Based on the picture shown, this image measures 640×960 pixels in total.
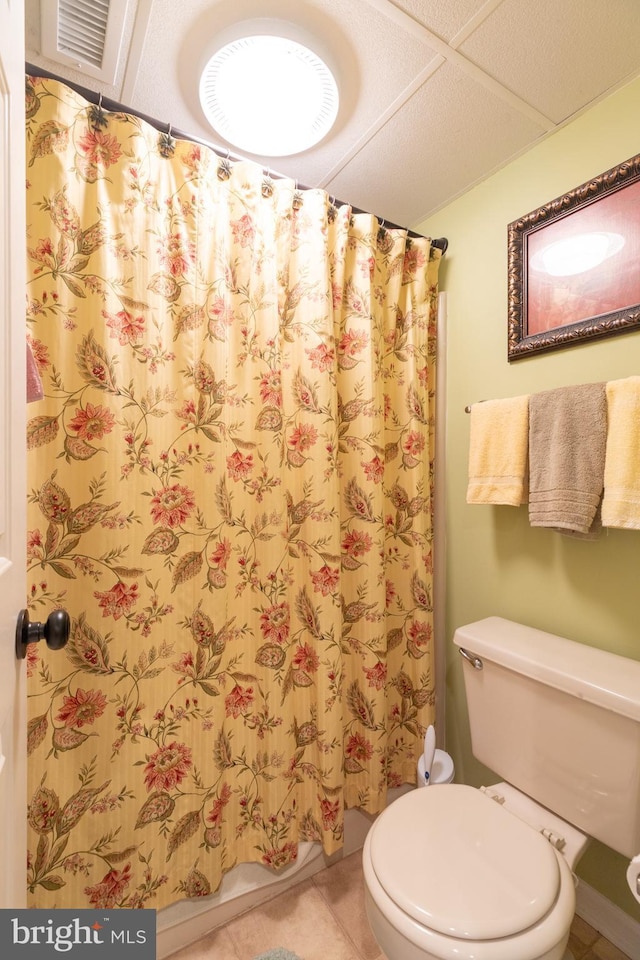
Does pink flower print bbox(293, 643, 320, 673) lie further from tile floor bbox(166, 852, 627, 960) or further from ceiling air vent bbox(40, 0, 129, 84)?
ceiling air vent bbox(40, 0, 129, 84)

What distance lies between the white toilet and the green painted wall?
14 cm

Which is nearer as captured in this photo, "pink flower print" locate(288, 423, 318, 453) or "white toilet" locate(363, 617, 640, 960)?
"white toilet" locate(363, 617, 640, 960)

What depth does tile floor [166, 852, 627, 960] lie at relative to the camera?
110 centimetres

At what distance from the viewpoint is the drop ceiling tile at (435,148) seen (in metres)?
1.10

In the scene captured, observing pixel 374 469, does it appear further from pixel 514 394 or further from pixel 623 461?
pixel 623 461

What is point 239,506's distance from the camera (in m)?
1.17

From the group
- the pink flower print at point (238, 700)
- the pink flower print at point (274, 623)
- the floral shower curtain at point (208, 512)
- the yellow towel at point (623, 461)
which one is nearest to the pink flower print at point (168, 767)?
the floral shower curtain at point (208, 512)

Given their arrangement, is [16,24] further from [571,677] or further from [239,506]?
[571,677]

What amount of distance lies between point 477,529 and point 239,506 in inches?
33.6

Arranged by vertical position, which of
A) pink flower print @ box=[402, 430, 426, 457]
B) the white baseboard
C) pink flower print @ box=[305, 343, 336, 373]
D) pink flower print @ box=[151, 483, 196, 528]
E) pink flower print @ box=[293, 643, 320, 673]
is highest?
pink flower print @ box=[305, 343, 336, 373]

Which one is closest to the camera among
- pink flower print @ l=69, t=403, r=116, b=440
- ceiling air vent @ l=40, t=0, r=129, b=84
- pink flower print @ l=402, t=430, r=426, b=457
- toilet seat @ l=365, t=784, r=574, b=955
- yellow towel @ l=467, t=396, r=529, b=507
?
toilet seat @ l=365, t=784, r=574, b=955

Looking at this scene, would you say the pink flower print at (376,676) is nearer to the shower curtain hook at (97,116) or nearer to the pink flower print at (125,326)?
the pink flower print at (125,326)

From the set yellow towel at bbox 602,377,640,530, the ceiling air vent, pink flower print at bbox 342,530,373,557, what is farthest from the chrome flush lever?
the ceiling air vent

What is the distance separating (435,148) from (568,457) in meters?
1.02
